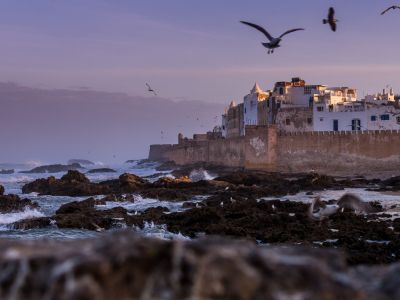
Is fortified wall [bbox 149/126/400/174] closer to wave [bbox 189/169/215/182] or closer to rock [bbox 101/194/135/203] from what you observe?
wave [bbox 189/169/215/182]

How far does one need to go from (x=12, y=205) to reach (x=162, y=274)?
20801 millimetres

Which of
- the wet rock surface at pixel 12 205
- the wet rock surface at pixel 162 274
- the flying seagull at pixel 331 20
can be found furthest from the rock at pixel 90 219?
the wet rock surface at pixel 162 274

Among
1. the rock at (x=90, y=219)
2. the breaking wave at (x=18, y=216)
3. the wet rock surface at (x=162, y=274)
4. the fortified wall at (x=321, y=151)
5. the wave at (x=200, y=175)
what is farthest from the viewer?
the wave at (x=200, y=175)

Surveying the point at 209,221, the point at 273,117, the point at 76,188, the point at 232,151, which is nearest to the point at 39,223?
the point at 209,221

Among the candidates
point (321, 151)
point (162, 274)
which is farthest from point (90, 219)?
point (321, 151)

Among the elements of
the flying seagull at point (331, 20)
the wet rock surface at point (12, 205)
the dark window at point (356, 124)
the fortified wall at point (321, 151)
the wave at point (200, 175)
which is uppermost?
the flying seagull at point (331, 20)

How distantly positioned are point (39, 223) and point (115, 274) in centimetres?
1531

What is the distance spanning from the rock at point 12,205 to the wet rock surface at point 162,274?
19663 mm

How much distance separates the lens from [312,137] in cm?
4819

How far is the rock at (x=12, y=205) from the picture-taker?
22453mm

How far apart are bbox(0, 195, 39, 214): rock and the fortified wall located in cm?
2696

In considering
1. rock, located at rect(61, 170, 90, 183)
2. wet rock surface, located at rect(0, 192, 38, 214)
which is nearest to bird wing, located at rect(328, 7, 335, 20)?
wet rock surface, located at rect(0, 192, 38, 214)

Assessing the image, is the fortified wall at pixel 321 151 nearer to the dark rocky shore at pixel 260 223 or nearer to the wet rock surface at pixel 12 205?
the dark rocky shore at pixel 260 223

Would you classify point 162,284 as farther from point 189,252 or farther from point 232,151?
point 232,151
